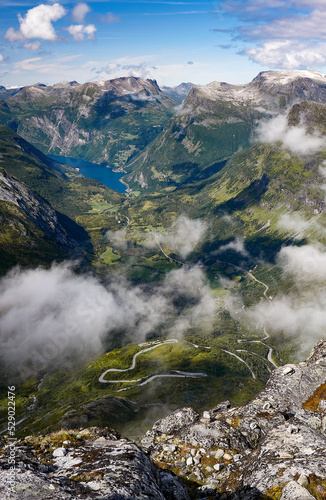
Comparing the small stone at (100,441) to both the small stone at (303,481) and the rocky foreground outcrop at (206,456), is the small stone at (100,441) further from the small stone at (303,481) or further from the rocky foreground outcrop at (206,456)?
the small stone at (303,481)

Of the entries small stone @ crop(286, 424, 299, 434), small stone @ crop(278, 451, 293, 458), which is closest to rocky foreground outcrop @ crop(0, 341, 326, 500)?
small stone @ crop(278, 451, 293, 458)

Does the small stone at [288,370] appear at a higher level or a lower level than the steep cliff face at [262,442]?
lower

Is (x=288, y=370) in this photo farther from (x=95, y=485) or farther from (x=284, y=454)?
(x=95, y=485)

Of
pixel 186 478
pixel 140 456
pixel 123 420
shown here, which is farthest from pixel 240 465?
pixel 123 420

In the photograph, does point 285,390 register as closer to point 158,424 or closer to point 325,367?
point 325,367

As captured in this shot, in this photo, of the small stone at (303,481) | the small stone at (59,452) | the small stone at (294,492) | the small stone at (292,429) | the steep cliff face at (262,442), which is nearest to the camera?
the small stone at (294,492)

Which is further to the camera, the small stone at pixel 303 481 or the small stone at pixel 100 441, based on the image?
the small stone at pixel 100 441

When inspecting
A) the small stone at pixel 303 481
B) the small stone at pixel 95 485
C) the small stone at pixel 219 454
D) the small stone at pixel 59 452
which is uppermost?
the small stone at pixel 95 485

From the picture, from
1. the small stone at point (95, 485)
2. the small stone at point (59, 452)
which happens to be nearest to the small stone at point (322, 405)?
the small stone at point (95, 485)

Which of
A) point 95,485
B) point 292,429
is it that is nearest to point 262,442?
point 292,429
